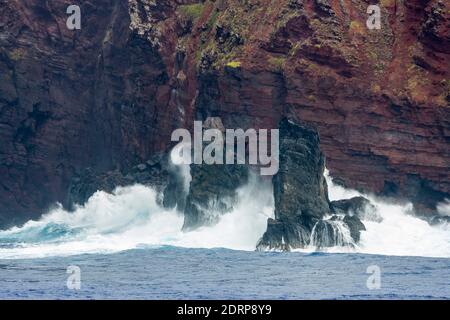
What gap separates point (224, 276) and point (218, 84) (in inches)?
1144

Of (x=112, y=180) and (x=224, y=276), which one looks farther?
(x=112, y=180)

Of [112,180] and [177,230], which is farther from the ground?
[112,180]

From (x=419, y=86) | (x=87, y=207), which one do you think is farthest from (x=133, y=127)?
(x=419, y=86)

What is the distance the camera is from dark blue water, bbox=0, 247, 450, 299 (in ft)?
212

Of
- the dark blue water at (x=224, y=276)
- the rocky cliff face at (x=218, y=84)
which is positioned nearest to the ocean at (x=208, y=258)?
the dark blue water at (x=224, y=276)

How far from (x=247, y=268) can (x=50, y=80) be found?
4641 centimetres

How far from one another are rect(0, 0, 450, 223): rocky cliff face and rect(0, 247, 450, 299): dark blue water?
49.6ft

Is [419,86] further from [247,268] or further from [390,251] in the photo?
[247,268]

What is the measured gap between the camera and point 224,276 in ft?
232

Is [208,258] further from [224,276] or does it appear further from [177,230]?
[177,230]

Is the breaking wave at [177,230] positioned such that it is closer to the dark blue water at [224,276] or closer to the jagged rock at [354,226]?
the jagged rock at [354,226]

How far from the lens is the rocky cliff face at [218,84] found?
9338 cm

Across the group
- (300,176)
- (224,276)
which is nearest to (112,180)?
(300,176)

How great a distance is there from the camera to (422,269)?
73.0 metres
